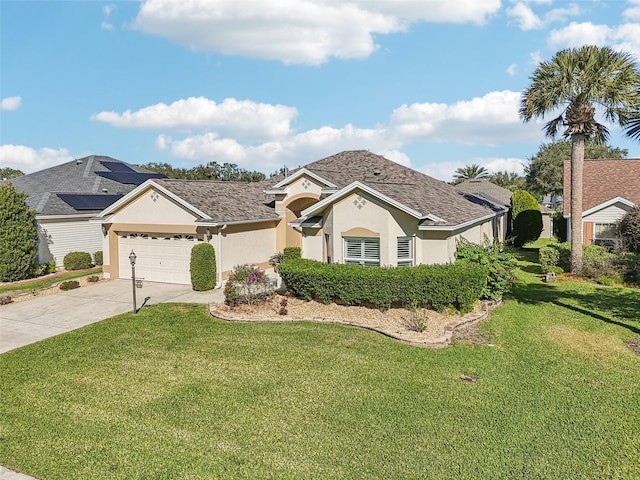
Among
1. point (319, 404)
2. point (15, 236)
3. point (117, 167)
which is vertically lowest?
point (319, 404)

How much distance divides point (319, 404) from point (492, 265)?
9.82 meters

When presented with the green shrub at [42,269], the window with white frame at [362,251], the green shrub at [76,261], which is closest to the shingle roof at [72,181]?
the green shrub at [76,261]

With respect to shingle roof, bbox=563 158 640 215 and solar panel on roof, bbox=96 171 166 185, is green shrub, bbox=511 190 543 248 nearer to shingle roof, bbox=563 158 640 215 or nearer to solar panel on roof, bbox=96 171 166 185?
shingle roof, bbox=563 158 640 215

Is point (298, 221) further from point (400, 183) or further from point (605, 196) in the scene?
point (605, 196)

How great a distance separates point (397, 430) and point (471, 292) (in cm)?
765

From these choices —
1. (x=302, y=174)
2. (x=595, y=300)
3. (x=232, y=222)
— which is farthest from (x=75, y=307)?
(x=595, y=300)

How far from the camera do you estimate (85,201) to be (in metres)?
26.5

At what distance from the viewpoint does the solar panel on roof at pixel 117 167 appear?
34.2 m

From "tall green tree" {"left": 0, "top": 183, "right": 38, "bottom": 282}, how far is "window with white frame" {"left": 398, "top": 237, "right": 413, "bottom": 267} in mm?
18448

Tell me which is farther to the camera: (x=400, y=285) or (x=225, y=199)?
(x=225, y=199)

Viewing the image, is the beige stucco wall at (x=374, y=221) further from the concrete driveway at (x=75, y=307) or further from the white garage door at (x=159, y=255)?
the white garage door at (x=159, y=255)

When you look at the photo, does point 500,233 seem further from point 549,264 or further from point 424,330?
point 424,330

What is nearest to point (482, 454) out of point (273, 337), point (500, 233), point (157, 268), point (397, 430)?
point (397, 430)

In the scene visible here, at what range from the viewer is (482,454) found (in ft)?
21.0
